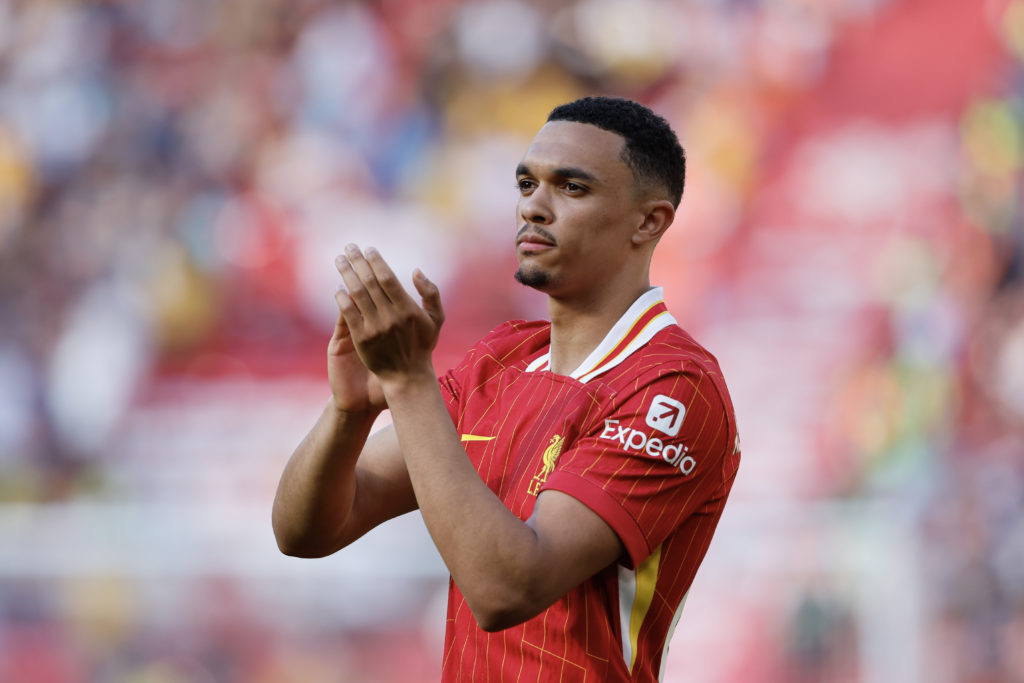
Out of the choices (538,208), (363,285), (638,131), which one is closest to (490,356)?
(538,208)

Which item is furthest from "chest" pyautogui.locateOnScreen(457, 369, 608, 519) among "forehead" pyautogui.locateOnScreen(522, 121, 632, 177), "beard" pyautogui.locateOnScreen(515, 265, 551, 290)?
"forehead" pyautogui.locateOnScreen(522, 121, 632, 177)

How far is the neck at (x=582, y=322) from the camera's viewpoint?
8.29 ft

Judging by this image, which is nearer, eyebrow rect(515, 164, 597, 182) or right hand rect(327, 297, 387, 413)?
right hand rect(327, 297, 387, 413)

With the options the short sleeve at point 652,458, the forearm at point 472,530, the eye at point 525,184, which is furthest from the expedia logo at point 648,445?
the eye at point 525,184

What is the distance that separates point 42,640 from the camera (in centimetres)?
675

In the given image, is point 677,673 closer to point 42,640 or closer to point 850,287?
point 850,287

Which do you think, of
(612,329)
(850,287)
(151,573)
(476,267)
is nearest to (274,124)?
(476,267)

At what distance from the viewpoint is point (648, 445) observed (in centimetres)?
220

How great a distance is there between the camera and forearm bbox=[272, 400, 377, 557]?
239 cm

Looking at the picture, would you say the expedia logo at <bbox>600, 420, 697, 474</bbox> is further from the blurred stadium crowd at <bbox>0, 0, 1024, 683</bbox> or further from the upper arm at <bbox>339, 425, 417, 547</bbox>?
the blurred stadium crowd at <bbox>0, 0, 1024, 683</bbox>

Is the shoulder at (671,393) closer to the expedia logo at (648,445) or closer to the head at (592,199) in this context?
the expedia logo at (648,445)

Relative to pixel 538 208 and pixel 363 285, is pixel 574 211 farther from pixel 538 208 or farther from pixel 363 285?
pixel 363 285

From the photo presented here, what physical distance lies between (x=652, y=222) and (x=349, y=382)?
747 mm

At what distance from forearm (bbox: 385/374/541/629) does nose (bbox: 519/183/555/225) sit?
0.61 metres
